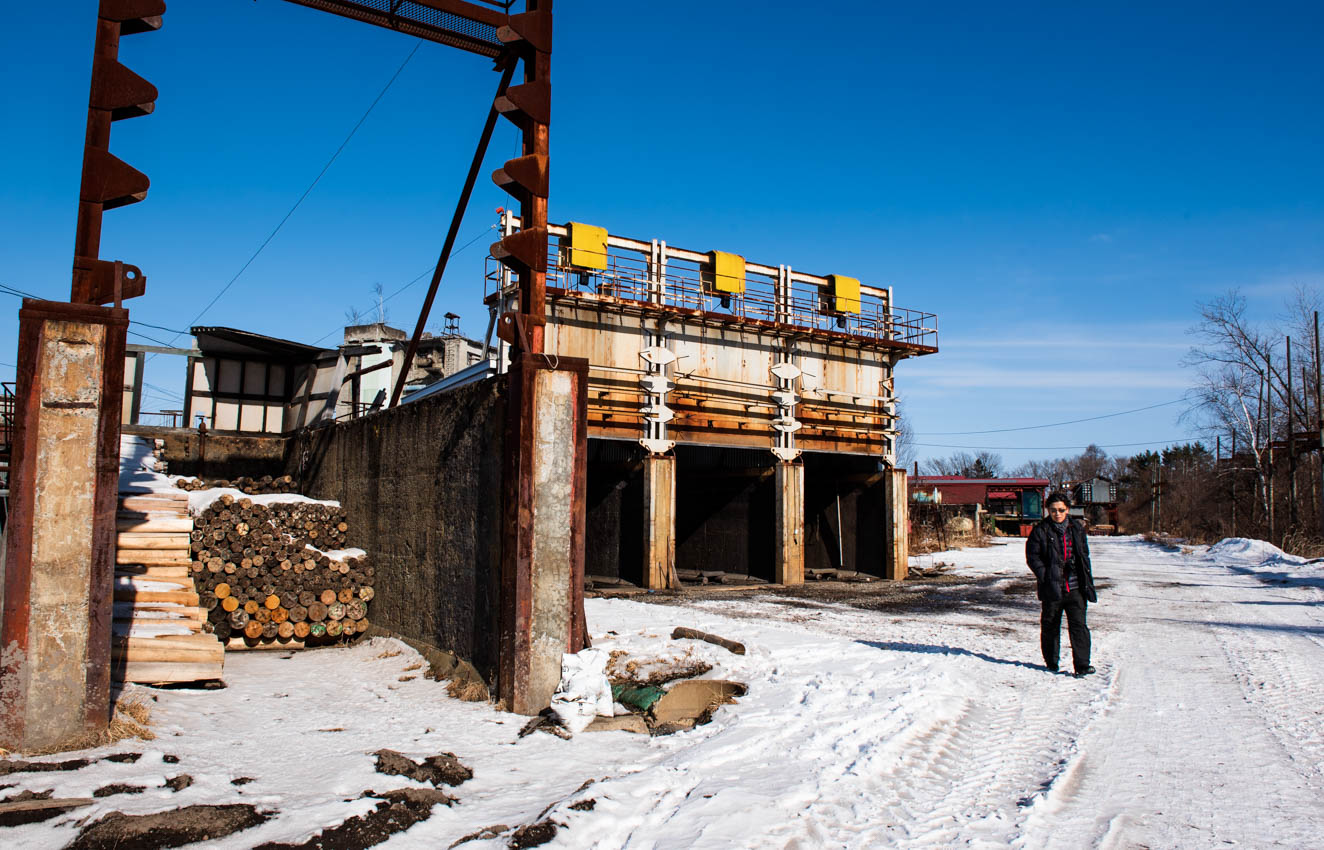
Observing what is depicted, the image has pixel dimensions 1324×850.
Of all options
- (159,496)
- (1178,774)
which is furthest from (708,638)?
(159,496)

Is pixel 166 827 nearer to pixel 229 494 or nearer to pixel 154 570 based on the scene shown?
pixel 154 570

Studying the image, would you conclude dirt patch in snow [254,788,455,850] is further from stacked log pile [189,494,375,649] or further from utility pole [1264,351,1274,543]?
utility pole [1264,351,1274,543]

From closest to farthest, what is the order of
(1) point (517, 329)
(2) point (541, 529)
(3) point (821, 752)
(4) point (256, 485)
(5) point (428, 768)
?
(5) point (428, 768) < (3) point (821, 752) < (2) point (541, 529) < (1) point (517, 329) < (4) point (256, 485)

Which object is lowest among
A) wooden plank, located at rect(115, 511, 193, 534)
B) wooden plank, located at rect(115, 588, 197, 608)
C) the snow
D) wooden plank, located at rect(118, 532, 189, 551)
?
wooden plank, located at rect(115, 588, 197, 608)

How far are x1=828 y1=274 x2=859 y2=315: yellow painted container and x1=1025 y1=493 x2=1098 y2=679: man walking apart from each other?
16048mm

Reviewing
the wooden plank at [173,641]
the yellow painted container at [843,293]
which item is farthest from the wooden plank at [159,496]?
the yellow painted container at [843,293]

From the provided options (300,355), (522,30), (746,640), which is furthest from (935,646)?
(300,355)

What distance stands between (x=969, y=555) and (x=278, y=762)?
31.9 metres

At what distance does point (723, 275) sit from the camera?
21734mm

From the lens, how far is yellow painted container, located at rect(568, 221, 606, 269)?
1952cm

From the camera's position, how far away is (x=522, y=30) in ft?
23.6

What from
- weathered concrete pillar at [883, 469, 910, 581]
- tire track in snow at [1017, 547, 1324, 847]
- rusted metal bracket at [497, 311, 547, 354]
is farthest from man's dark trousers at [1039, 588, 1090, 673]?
weathered concrete pillar at [883, 469, 910, 581]

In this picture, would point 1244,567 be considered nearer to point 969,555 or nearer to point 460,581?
point 969,555

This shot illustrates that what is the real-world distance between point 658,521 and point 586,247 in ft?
22.7
